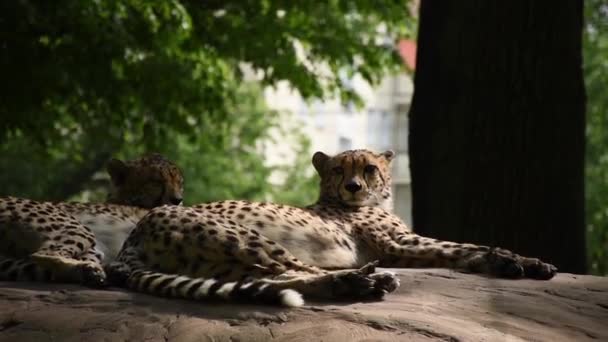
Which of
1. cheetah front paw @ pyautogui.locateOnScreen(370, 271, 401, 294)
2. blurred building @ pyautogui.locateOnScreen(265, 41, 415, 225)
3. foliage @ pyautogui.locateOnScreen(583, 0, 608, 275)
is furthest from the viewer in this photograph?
blurred building @ pyautogui.locateOnScreen(265, 41, 415, 225)

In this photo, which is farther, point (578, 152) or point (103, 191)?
point (103, 191)

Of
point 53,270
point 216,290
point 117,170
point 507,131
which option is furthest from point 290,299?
point 507,131

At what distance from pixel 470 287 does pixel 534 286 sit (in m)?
0.37

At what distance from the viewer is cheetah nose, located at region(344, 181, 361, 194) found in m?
7.09

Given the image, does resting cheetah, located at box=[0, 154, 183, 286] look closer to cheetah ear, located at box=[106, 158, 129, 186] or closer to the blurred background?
cheetah ear, located at box=[106, 158, 129, 186]

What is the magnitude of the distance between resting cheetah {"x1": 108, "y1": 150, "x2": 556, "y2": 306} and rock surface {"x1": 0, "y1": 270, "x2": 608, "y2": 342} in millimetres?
133

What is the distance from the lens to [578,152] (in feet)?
25.2

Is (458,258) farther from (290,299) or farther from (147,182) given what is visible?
(147,182)

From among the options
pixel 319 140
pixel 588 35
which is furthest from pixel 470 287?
pixel 319 140

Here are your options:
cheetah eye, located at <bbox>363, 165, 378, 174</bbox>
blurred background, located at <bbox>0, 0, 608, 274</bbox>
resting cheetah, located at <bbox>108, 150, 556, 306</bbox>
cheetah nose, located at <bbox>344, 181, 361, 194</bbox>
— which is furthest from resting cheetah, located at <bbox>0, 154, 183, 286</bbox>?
blurred background, located at <bbox>0, 0, 608, 274</bbox>

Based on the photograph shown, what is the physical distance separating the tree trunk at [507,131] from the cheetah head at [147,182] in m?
2.01

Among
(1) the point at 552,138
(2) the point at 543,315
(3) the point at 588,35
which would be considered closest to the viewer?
(2) the point at 543,315

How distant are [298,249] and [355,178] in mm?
1028

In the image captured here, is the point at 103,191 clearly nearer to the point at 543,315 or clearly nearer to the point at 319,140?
the point at 319,140
